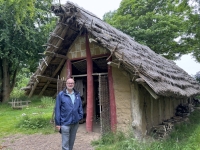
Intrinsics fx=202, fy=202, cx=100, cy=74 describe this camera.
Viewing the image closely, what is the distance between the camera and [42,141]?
6.21 metres

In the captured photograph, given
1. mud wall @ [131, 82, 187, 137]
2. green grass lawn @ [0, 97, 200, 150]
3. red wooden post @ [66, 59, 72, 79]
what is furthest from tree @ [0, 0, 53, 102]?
mud wall @ [131, 82, 187, 137]

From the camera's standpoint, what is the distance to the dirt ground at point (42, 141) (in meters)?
5.69

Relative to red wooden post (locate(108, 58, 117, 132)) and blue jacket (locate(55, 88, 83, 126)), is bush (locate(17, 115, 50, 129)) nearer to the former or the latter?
red wooden post (locate(108, 58, 117, 132))

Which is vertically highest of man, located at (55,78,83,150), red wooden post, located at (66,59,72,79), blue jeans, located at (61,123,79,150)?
red wooden post, located at (66,59,72,79)

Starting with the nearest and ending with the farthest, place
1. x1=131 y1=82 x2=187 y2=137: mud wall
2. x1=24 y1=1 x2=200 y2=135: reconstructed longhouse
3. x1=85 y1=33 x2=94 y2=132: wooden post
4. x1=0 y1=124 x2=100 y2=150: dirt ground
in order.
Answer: x1=24 y1=1 x2=200 y2=135: reconstructed longhouse → x1=0 y1=124 x2=100 y2=150: dirt ground → x1=131 y1=82 x2=187 y2=137: mud wall → x1=85 y1=33 x2=94 y2=132: wooden post

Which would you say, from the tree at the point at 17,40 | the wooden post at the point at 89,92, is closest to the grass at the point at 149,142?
the wooden post at the point at 89,92

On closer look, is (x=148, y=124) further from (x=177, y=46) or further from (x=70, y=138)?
(x=177, y=46)

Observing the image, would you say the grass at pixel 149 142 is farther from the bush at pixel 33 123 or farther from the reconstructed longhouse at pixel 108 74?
the bush at pixel 33 123

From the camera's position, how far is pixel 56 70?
8.22 metres

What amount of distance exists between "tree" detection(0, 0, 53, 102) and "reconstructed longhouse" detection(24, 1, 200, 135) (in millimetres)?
7508

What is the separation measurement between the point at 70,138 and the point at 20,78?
19927 millimetres

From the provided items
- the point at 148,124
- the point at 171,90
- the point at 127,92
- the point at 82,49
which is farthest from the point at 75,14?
the point at 148,124

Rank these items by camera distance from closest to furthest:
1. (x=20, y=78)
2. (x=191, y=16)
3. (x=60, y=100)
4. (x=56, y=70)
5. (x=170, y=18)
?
1. (x=60, y=100)
2. (x=56, y=70)
3. (x=191, y=16)
4. (x=170, y=18)
5. (x=20, y=78)

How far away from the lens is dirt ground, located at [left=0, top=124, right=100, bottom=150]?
5688mm
